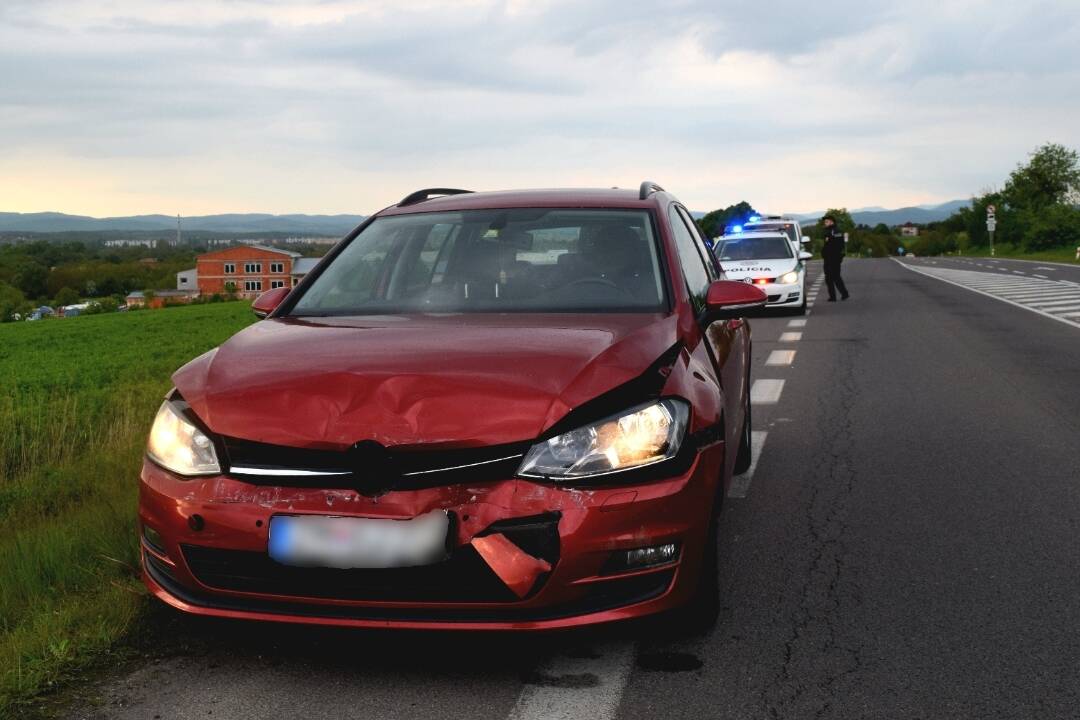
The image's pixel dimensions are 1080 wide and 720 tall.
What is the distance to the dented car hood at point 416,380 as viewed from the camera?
3125 mm

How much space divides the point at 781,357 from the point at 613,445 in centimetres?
1010

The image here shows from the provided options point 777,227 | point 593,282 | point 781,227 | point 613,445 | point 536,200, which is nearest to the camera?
point 613,445

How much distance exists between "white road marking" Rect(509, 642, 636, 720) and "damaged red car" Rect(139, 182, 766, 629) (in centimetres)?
22

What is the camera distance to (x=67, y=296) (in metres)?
124

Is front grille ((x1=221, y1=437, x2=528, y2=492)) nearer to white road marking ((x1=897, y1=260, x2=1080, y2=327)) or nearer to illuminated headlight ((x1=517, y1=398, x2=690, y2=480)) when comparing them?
illuminated headlight ((x1=517, y1=398, x2=690, y2=480))

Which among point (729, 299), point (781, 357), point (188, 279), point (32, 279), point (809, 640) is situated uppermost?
point (729, 299)

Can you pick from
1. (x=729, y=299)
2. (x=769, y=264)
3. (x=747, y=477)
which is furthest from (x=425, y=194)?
(x=769, y=264)

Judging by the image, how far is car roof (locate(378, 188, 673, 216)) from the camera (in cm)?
491

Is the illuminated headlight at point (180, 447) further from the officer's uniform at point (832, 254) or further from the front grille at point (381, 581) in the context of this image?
the officer's uniform at point (832, 254)

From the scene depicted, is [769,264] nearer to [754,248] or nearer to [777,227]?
[754,248]

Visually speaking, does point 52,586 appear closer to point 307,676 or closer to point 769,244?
point 307,676

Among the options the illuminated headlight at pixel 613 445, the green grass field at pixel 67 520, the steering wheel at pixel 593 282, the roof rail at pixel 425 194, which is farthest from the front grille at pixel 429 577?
the roof rail at pixel 425 194

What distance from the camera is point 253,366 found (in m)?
3.56

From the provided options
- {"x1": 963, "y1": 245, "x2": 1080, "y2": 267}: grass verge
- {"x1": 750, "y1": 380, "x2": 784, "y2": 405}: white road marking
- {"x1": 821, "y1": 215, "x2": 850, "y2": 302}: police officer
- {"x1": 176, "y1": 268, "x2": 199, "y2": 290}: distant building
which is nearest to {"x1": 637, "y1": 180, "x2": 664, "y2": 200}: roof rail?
{"x1": 750, "y1": 380, "x2": 784, "y2": 405}: white road marking
